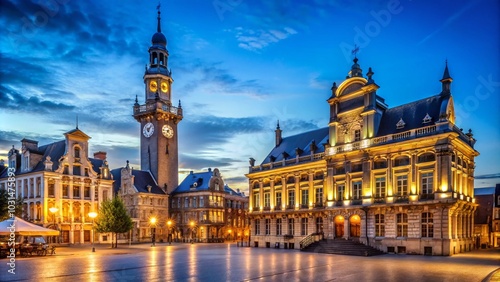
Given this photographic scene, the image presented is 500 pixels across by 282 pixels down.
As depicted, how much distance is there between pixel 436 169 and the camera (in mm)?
36406

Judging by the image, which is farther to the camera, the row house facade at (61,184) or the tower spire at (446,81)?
the row house facade at (61,184)

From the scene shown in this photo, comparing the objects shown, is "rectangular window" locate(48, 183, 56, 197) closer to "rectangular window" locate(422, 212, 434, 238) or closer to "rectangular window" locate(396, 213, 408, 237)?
"rectangular window" locate(396, 213, 408, 237)

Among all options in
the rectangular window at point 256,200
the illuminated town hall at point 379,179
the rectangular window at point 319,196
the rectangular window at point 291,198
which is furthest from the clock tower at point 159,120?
the rectangular window at point 319,196

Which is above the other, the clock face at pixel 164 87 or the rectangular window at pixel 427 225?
the clock face at pixel 164 87

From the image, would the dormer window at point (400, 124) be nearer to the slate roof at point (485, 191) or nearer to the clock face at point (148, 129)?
the slate roof at point (485, 191)

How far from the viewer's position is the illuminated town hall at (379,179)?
36.3m

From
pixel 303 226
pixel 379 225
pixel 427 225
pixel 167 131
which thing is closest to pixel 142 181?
pixel 167 131

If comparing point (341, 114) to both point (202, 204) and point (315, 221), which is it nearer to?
point (315, 221)

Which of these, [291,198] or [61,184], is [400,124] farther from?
[61,184]

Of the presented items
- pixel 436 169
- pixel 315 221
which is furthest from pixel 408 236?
pixel 315 221

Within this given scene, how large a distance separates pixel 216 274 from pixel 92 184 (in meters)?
46.7

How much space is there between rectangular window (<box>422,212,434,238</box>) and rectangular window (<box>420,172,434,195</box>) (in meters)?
2.10

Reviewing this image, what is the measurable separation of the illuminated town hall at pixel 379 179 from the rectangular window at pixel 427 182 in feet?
0.28

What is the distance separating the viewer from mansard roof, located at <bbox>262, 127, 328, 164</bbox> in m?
51.0
